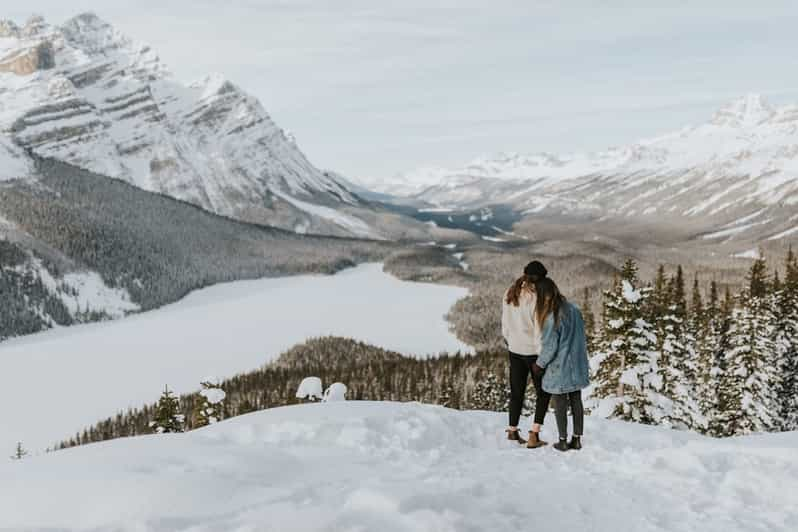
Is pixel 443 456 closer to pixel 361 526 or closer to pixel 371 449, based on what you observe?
pixel 371 449

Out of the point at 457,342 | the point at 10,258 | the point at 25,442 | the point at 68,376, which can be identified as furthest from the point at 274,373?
the point at 10,258

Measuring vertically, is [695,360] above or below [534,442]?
below

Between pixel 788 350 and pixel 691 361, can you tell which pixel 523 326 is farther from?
pixel 691 361

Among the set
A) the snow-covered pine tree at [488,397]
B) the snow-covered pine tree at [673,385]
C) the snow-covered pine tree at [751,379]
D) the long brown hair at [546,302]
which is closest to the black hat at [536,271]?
the long brown hair at [546,302]

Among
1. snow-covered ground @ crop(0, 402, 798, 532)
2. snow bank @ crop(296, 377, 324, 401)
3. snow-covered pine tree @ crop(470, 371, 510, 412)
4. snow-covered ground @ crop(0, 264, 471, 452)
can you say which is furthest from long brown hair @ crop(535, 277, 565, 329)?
snow-covered ground @ crop(0, 264, 471, 452)

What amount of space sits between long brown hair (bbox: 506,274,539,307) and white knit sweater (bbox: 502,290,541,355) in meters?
0.05

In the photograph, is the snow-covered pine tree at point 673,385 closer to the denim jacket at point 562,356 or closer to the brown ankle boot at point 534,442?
the brown ankle boot at point 534,442

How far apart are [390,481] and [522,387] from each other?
459 cm

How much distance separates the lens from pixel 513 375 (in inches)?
514

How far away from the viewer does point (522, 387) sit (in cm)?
1307

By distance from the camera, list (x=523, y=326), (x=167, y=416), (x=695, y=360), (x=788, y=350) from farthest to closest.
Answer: (x=695, y=360) → (x=788, y=350) → (x=167, y=416) → (x=523, y=326)

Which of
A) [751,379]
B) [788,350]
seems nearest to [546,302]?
[751,379]

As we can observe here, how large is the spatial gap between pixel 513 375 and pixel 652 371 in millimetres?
17743

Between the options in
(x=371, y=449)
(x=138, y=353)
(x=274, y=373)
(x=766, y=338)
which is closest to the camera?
(x=371, y=449)
